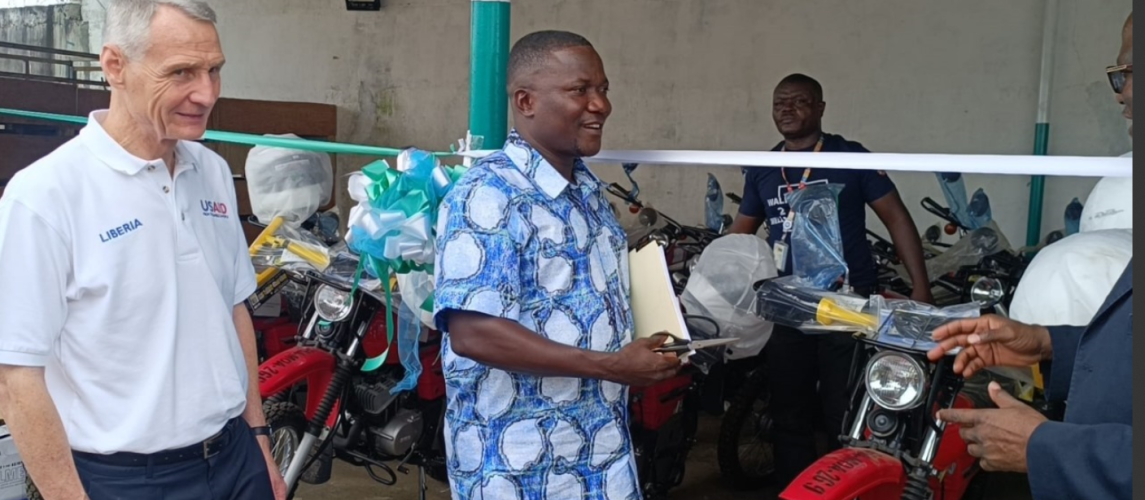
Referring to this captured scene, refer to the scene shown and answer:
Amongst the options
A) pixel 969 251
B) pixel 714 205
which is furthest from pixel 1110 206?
pixel 714 205

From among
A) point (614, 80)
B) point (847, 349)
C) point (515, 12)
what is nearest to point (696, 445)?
point (847, 349)

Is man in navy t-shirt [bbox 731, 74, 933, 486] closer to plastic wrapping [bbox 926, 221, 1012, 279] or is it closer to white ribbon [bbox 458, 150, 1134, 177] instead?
plastic wrapping [bbox 926, 221, 1012, 279]

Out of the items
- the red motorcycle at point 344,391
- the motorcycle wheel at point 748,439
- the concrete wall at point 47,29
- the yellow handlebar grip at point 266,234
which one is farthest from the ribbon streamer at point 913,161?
the concrete wall at point 47,29

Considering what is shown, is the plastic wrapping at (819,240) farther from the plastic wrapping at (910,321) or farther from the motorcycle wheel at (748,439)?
the motorcycle wheel at (748,439)

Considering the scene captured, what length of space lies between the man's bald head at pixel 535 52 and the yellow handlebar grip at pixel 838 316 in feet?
3.15

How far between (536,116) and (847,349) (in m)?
1.98

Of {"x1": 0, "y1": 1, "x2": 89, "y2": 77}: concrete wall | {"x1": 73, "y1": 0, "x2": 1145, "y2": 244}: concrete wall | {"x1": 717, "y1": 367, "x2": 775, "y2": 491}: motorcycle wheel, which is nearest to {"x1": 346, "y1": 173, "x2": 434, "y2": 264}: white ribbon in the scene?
{"x1": 717, "y1": 367, "x2": 775, "y2": 491}: motorcycle wheel

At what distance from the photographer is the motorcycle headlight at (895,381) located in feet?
8.23

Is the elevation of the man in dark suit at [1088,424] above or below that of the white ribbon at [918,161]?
below

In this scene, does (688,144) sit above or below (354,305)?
above

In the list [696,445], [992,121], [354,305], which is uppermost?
[992,121]

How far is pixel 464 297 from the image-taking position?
→ 70.1 inches

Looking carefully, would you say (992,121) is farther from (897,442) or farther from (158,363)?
(158,363)

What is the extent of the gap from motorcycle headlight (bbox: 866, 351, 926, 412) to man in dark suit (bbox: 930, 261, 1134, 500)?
0.83 metres
